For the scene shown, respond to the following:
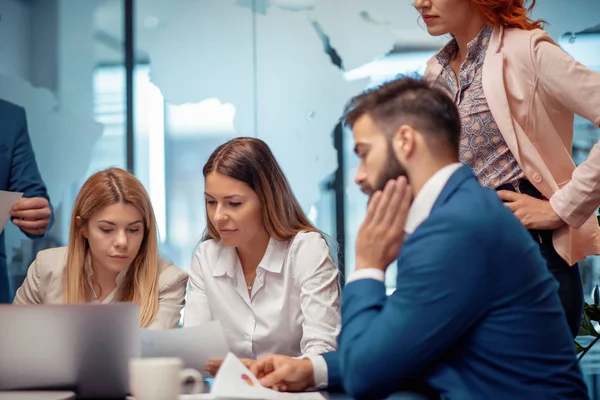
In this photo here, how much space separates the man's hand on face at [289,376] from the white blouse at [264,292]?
580 mm

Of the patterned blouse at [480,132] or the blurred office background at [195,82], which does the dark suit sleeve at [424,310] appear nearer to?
the patterned blouse at [480,132]

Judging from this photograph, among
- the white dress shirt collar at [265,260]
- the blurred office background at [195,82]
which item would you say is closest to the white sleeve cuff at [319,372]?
the white dress shirt collar at [265,260]

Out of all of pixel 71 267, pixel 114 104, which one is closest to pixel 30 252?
pixel 114 104

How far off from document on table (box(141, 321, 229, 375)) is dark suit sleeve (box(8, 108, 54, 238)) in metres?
1.30

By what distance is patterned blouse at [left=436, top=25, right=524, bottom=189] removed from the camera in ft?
5.74

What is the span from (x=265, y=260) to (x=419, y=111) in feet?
3.24

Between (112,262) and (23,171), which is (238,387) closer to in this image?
(112,262)

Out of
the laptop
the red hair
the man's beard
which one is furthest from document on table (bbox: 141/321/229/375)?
the red hair

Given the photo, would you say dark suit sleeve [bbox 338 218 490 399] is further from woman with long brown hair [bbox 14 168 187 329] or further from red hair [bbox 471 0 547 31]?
woman with long brown hair [bbox 14 168 187 329]

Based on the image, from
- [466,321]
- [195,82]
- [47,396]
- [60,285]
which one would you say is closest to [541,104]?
[466,321]

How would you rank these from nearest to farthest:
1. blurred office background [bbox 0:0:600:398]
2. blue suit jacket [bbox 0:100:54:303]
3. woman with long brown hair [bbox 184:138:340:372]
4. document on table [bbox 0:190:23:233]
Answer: document on table [bbox 0:190:23:233]
woman with long brown hair [bbox 184:138:340:372]
blue suit jacket [bbox 0:100:54:303]
blurred office background [bbox 0:0:600:398]

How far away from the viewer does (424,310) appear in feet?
3.77

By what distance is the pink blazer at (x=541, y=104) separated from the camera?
66.1 inches

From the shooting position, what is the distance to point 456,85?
187 centimetres
